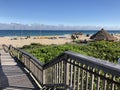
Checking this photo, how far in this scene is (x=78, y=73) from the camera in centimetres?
483

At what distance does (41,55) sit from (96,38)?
999 inches

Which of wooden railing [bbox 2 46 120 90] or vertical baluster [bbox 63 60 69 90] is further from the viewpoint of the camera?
vertical baluster [bbox 63 60 69 90]

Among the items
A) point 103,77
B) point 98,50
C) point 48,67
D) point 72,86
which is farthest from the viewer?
point 98,50

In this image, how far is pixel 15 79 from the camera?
29.7 ft

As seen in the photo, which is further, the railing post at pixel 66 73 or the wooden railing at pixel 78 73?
the railing post at pixel 66 73

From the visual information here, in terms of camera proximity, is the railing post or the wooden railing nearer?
the wooden railing

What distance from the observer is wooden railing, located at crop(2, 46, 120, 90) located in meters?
3.54

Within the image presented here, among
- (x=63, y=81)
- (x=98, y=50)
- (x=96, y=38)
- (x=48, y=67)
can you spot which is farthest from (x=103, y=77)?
(x=96, y=38)

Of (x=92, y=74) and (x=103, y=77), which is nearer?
(x=103, y=77)

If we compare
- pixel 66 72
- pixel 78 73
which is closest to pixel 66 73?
pixel 66 72

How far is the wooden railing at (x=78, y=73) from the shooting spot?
3.54 meters

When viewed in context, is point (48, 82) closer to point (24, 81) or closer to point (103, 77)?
point (24, 81)

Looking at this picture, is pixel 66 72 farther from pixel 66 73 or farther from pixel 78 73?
pixel 78 73

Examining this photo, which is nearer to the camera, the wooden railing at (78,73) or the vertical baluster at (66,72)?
the wooden railing at (78,73)
